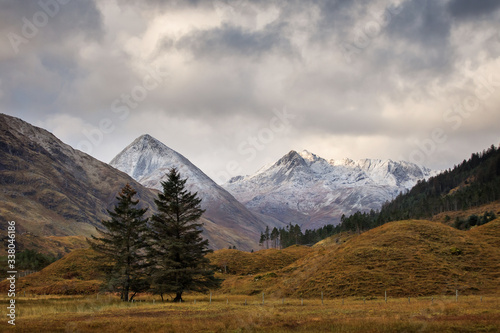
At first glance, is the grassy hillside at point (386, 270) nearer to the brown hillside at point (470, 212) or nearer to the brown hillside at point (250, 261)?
the brown hillside at point (250, 261)

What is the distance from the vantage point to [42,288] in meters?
69.9

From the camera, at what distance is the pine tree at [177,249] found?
48406mm

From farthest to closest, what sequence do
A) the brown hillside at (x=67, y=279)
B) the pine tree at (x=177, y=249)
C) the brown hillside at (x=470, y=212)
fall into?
the brown hillside at (x=470, y=212) < the brown hillside at (x=67, y=279) < the pine tree at (x=177, y=249)

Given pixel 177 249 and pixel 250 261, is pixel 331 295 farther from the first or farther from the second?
pixel 250 261

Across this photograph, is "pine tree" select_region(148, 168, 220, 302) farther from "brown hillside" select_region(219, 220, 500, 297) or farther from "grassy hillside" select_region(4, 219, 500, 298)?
"brown hillside" select_region(219, 220, 500, 297)

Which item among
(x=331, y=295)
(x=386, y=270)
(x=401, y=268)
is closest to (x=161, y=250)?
(x=331, y=295)

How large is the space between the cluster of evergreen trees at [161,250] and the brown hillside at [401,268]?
17.9 m

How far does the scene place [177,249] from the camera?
162ft

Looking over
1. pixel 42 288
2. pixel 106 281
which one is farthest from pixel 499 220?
pixel 42 288

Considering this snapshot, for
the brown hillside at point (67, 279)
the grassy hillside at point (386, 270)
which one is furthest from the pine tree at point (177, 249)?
the brown hillside at point (67, 279)

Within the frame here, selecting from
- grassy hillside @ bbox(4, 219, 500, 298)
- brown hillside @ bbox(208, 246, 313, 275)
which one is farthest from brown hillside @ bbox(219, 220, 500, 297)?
brown hillside @ bbox(208, 246, 313, 275)

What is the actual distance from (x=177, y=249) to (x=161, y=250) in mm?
4158

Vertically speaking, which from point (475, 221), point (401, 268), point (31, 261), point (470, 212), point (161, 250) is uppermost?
point (470, 212)

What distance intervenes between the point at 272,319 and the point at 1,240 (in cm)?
18271
